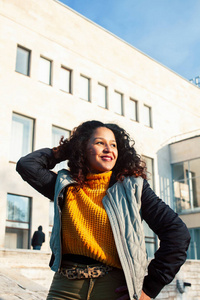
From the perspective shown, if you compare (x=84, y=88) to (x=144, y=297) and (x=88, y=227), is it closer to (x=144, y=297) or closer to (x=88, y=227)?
(x=88, y=227)

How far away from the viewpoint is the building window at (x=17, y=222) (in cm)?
1627

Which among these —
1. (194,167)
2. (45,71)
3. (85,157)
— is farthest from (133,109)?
(85,157)

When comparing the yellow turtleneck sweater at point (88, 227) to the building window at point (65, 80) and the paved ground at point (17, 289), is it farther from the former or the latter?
the building window at point (65, 80)

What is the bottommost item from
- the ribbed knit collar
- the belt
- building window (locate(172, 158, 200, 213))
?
the belt

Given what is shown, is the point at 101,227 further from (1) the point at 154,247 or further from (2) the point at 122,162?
(1) the point at 154,247

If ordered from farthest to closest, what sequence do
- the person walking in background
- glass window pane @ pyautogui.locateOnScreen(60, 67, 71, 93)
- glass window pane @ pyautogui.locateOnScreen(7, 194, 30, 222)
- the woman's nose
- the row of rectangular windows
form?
1. glass window pane @ pyautogui.locateOnScreen(60, 67, 71, 93)
2. the row of rectangular windows
3. glass window pane @ pyautogui.locateOnScreen(7, 194, 30, 222)
4. the person walking in background
5. the woman's nose

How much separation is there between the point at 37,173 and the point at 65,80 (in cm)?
1861

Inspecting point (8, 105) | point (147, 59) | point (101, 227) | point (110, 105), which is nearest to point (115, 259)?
point (101, 227)

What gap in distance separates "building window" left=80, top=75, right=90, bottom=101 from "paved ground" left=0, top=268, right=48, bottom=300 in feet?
46.5

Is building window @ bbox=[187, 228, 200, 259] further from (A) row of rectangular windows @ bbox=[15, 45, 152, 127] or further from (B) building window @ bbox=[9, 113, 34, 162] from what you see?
(B) building window @ bbox=[9, 113, 34, 162]

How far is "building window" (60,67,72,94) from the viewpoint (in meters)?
20.4

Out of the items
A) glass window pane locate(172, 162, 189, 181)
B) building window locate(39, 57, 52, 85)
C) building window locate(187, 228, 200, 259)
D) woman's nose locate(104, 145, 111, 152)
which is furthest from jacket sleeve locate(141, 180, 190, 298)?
glass window pane locate(172, 162, 189, 181)

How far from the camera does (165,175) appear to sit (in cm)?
2477

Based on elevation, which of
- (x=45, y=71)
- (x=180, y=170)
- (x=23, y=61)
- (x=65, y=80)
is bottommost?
(x=180, y=170)
